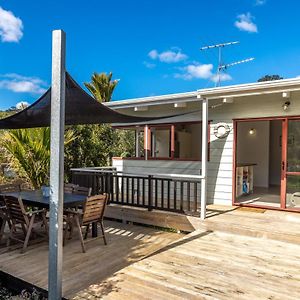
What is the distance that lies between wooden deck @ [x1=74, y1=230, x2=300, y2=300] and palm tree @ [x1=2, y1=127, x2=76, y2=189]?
16.9 feet

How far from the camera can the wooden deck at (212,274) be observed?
3055 millimetres

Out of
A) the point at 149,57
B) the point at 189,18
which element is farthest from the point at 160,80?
the point at 189,18

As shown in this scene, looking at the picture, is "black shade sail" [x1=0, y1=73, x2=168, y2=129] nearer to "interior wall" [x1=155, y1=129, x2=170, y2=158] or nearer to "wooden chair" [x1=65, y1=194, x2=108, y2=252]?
"wooden chair" [x1=65, y1=194, x2=108, y2=252]

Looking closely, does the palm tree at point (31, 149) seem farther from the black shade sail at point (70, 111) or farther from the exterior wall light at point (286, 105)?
the exterior wall light at point (286, 105)

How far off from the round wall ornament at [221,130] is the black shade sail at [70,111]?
231cm

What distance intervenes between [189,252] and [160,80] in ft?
84.1

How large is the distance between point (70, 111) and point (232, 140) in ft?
12.4

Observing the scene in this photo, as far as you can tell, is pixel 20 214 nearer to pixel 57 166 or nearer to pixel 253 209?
pixel 57 166

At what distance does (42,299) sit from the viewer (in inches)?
133

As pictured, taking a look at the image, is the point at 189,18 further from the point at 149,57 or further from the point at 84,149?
the point at 84,149

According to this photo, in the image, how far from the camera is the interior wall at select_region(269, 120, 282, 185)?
31.8 ft

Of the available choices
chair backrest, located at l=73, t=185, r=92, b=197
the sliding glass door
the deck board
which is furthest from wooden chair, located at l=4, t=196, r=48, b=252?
the sliding glass door

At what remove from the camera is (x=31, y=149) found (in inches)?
324


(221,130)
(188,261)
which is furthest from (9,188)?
(221,130)
